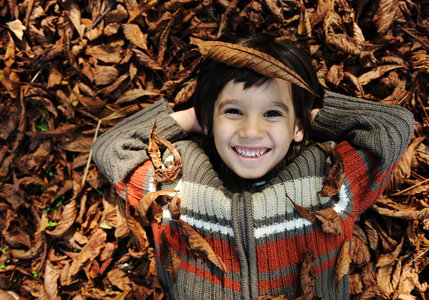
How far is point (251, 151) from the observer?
1842 millimetres

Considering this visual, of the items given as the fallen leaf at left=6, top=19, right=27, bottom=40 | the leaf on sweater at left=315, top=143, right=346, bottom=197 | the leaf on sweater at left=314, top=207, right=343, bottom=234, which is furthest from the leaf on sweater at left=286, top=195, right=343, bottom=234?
the fallen leaf at left=6, top=19, right=27, bottom=40

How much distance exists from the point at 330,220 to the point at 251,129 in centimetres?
72

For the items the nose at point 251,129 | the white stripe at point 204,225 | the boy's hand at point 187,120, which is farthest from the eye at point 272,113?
the white stripe at point 204,225

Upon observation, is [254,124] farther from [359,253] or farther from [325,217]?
[359,253]

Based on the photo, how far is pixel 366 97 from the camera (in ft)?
7.24

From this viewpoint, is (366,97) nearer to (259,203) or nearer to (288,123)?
(288,123)

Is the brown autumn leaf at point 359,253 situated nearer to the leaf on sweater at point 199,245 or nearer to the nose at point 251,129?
the leaf on sweater at point 199,245

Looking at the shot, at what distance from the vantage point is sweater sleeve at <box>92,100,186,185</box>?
1.99 metres

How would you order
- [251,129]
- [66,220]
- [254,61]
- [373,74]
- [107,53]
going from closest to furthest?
[254,61], [251,129], [373,74], [107,53], [66,220]

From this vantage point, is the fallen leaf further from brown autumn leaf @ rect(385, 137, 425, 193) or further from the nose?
brown autumn leaf @ rect(385, 137, 425, 193)

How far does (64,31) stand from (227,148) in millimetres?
1624

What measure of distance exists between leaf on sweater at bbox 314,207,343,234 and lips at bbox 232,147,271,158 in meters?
0.48

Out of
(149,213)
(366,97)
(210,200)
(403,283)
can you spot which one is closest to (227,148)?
(210,200)

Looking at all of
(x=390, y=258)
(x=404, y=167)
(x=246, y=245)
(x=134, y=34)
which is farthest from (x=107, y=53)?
(x=390, y=258)
